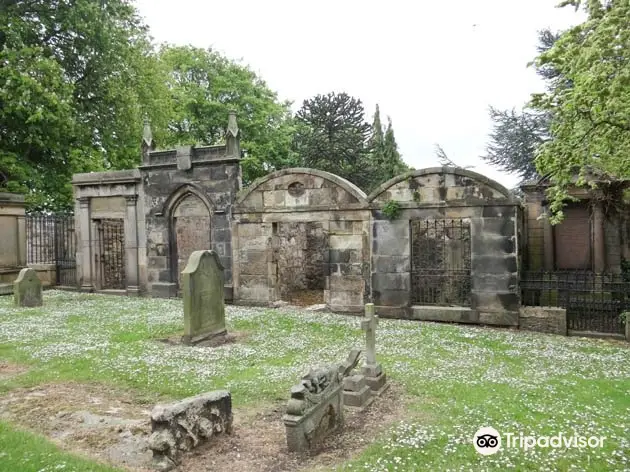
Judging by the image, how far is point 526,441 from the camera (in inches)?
207

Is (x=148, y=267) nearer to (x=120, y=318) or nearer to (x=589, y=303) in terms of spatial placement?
(x=120, y=318)

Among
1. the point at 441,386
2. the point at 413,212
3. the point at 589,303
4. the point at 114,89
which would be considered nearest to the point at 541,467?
the point at 441,386

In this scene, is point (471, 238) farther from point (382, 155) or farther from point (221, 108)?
point (221, 108)

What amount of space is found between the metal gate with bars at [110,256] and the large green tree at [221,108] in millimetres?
11803

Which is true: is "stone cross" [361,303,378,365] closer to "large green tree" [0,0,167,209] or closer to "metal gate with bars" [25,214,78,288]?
"metal gate with bars" [25,214,78,288]

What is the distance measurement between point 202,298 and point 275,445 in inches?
207

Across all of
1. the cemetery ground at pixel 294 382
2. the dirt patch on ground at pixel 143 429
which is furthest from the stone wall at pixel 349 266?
the dirt patch on ground at pixel 143 429

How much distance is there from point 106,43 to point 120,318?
13293mm

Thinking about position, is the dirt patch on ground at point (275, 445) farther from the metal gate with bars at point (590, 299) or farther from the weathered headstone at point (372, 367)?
the metal gate with bars at point (590, 299)

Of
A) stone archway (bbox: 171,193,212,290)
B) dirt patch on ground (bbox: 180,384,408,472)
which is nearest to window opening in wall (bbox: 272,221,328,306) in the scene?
stone archway (bbox: 171,193,212,290)

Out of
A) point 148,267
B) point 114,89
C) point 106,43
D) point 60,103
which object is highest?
point 106,43

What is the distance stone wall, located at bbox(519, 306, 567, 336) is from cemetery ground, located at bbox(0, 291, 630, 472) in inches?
17.2

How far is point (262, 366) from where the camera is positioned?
827 centimetres

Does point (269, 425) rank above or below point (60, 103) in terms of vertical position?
below
